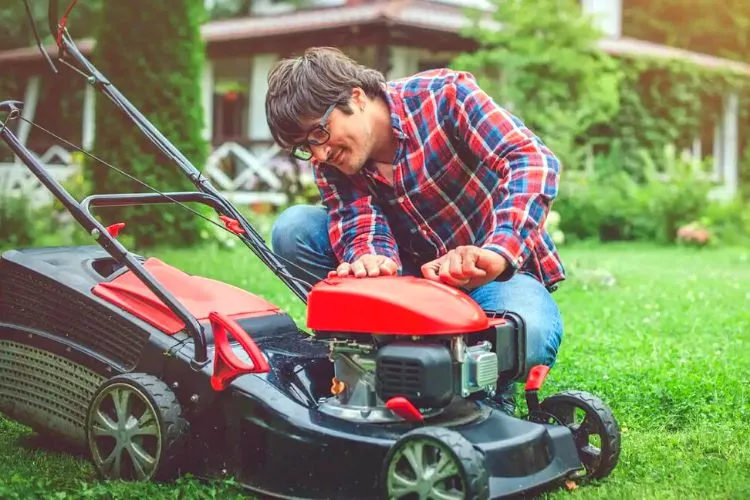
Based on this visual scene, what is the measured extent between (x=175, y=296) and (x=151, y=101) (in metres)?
6.73

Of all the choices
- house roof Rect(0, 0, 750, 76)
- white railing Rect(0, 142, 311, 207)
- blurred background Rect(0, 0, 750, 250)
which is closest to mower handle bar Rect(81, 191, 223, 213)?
blurred background Rect(0, 0, 750, 250)

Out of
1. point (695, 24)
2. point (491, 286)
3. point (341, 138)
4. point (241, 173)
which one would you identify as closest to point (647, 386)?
point (491, 286)

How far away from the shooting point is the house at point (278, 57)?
13.7m

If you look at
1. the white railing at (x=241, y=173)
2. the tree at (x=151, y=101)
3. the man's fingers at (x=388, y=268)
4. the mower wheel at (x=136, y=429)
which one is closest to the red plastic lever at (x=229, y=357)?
the mower wheel at (x=136, y=429)

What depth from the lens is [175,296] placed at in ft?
8.72

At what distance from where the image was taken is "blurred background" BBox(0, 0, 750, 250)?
9.06 meters

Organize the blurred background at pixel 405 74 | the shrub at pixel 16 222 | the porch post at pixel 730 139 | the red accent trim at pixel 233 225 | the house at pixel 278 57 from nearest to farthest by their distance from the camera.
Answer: the red accent trim at pixel 233 225, the blurred background at pixel 405 74, the shrub at pixel 16 222, the house at pixel 278 57, the porch post at pixel 730 139

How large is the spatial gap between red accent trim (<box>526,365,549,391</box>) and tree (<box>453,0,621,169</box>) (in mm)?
9619

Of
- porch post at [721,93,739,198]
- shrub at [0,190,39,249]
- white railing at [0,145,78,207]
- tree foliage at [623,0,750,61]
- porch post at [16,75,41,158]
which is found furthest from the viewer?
tree foliage at [623,0,750,61]

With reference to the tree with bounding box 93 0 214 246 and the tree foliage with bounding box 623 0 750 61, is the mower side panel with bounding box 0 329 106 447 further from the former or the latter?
the tree foliage with bounding box 623 0 750 61

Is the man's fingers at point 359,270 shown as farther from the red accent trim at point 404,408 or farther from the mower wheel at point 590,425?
the mower wheel at point 590,425

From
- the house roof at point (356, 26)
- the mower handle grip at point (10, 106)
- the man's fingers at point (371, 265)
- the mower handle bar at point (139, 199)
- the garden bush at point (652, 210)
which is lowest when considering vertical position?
the garden bush at point (652, 210)

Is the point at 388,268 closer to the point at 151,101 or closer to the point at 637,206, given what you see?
the point at 151,101

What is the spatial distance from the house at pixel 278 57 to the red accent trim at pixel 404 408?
31.8 ft
